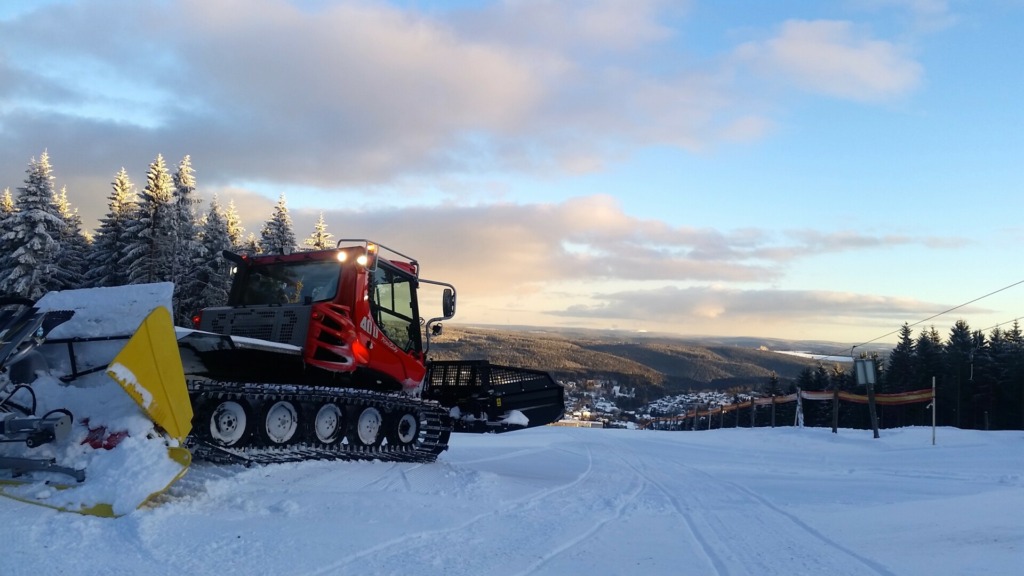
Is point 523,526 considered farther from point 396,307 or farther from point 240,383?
point 396,307

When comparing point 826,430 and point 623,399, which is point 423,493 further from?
point 623,399

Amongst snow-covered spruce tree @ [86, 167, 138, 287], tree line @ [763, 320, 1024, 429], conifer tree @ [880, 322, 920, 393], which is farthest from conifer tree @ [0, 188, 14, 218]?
conifer tree @ [880, 322, 920, 393]

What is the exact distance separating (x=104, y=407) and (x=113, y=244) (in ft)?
112

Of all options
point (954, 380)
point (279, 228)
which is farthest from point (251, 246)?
point (954, 380)

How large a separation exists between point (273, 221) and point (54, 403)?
108 feet

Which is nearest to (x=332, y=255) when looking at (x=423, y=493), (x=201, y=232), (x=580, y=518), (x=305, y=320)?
(x=305, y=320)

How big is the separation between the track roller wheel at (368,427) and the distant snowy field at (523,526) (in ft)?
2.43

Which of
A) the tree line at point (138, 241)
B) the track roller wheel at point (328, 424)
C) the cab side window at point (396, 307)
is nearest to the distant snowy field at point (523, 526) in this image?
the track roller wheel at point (328, 424)

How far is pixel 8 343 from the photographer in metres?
5.88

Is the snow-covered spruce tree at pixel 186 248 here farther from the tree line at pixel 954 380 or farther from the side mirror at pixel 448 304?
the tree line at pixel 954 380

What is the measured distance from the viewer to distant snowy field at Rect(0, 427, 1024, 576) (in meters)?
4.66

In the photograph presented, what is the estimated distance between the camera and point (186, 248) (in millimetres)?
34500

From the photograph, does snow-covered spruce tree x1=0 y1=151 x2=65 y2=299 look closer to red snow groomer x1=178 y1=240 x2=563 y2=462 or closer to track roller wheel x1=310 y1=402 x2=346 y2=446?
red snow groomer x1=178 y1=240 x2=563 y2=462

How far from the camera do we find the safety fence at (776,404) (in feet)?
72.9
